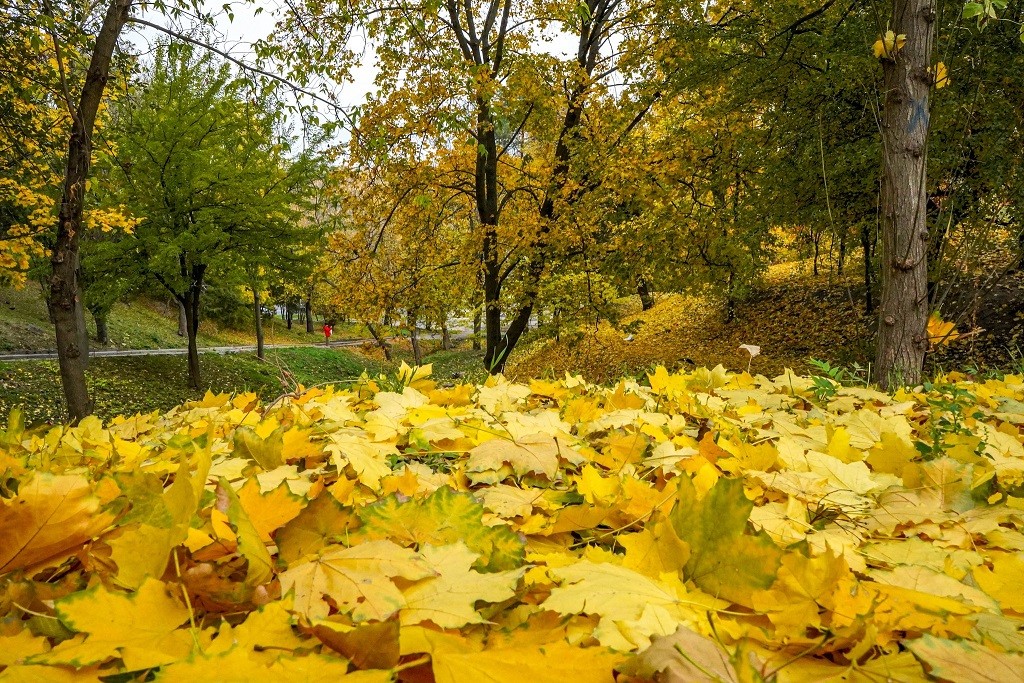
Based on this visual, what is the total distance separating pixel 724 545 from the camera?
515 mm

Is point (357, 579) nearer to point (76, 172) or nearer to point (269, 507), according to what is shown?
point (269, 507)

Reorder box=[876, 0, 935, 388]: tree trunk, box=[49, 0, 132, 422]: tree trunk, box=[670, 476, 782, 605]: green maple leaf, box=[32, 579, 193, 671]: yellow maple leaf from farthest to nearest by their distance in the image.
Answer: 1. box=[49, 0, 132, 422]: tree trunk
2. box=[876, 0, 935, 388]: tree trunk
3. box=[670, 476, 782, 605]: green maple leaf
4. box=[32, 579, 193, 671]: yellow maple leaf

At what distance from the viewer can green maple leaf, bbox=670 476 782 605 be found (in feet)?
1.60

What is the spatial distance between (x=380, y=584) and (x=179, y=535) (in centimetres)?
18

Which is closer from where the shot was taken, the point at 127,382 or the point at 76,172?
the point at 76,172

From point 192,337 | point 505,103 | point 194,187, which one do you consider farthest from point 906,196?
point 192,337

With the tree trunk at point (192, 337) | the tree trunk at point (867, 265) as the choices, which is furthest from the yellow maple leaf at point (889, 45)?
the tree trunk at point (192, 337)

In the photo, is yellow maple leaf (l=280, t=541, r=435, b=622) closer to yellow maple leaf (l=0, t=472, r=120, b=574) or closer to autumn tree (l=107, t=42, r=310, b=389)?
yellow maple leaf (l=0, t=472, r=120, b=574)

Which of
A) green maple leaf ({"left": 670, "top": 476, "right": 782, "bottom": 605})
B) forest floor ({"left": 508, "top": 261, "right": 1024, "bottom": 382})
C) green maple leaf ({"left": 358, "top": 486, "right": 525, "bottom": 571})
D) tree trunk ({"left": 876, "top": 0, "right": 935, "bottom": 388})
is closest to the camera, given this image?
green maple leaf ({"left": 670, "top": 476, "right": 782, "bottom": 605})

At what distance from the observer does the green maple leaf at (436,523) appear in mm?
587

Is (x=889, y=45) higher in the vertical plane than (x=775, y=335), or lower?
higher

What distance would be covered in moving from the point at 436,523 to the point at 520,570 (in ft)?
0.50

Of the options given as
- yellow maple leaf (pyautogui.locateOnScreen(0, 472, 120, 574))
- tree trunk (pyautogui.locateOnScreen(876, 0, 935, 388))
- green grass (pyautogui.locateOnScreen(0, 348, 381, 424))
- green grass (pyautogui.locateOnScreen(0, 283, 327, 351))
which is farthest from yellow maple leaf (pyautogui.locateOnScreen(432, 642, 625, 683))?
green grass (pyautogui.locateOnScreen(0, 283, 327, 351))

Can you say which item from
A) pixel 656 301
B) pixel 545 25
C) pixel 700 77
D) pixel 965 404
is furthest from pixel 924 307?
pixel 656 301
